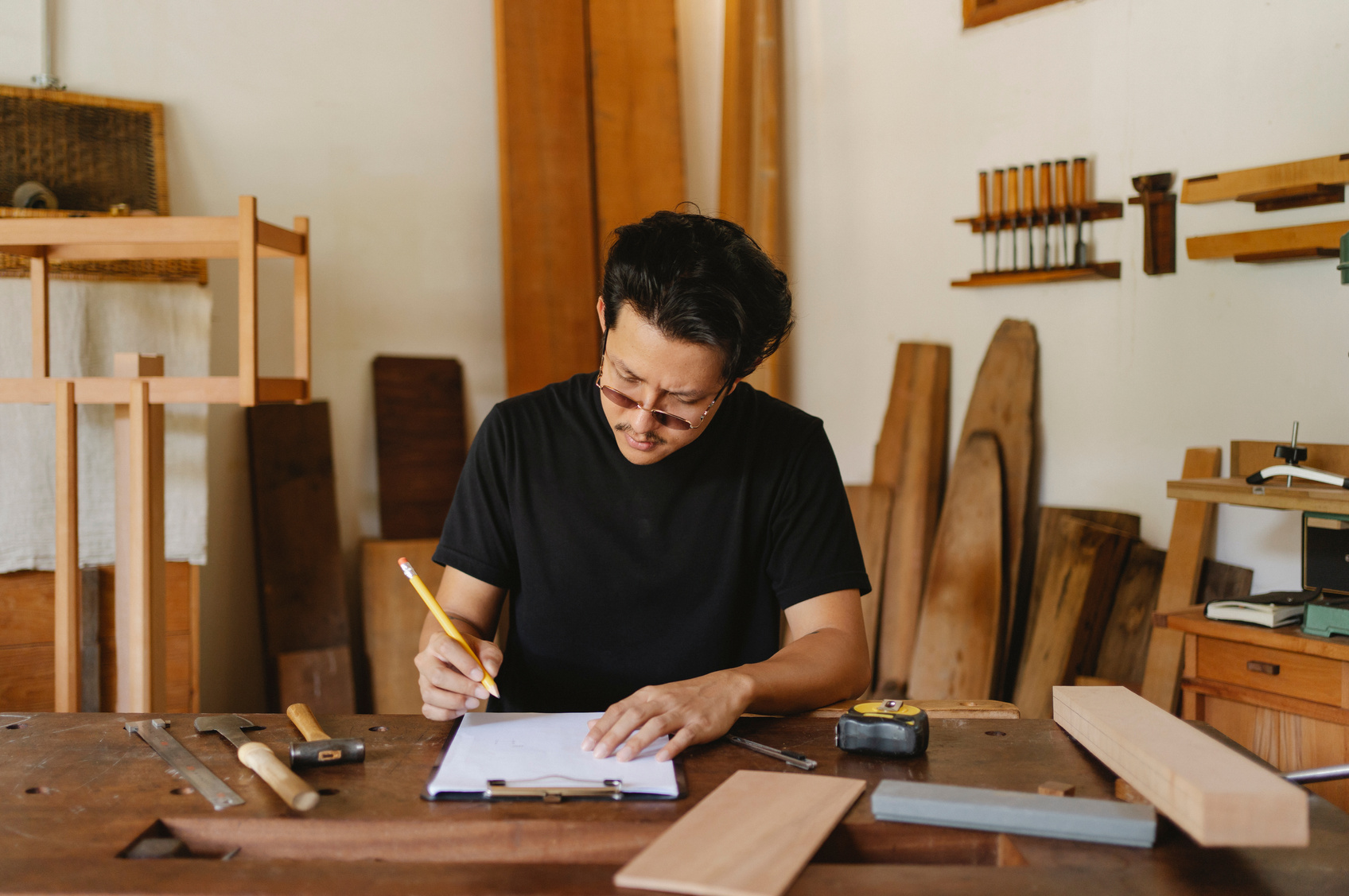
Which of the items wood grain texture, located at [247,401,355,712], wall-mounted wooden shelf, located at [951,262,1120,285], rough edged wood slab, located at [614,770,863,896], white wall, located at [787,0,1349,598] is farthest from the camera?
wood grain texture, located at [247,401,355,712]

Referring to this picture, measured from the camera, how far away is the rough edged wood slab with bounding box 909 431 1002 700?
308 centimetres

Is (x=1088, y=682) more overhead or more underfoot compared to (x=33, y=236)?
more underfoot

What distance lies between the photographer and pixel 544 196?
356cm

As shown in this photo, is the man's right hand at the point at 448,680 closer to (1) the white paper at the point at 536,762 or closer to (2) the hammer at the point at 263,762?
(1) the white paper at the point at 536,762

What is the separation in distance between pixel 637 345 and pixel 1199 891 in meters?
0.98

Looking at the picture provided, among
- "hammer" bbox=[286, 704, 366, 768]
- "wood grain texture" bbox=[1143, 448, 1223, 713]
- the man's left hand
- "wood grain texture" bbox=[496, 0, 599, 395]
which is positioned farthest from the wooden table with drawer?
"wood grain texture" bbox=[496, 0, 599, 395]

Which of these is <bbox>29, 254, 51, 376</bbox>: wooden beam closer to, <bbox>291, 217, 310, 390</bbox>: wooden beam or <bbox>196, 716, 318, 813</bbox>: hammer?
<bbox>291, 217, 310, 390</bbox>: wooden beam

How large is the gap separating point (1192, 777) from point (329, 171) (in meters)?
3.19

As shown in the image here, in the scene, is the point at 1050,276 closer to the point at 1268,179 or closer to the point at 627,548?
the point at 1268,179

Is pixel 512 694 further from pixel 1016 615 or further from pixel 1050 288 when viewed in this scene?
pixel 1050 288

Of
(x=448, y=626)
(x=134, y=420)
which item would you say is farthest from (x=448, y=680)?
(x=134, y=420)

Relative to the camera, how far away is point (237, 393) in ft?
7.52

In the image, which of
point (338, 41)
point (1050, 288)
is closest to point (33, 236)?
point (338, 41)

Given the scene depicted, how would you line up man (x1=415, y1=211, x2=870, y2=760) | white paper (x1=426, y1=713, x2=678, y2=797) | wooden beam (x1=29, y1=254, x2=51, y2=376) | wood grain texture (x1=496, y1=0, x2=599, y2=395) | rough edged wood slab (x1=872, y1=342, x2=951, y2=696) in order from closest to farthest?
white paper (x1=426, y1=713, x2=678, y2=797), man (x1=415, y1=211, x2=870, y2=760), wooden beam (x1=29, y1=254, x2=51, y2=376), rough edged wood slab (x1=872, y1=342, x2=951, y2=696), wood grain texture (x1=496, y1=0, x2=599, y2=395)
